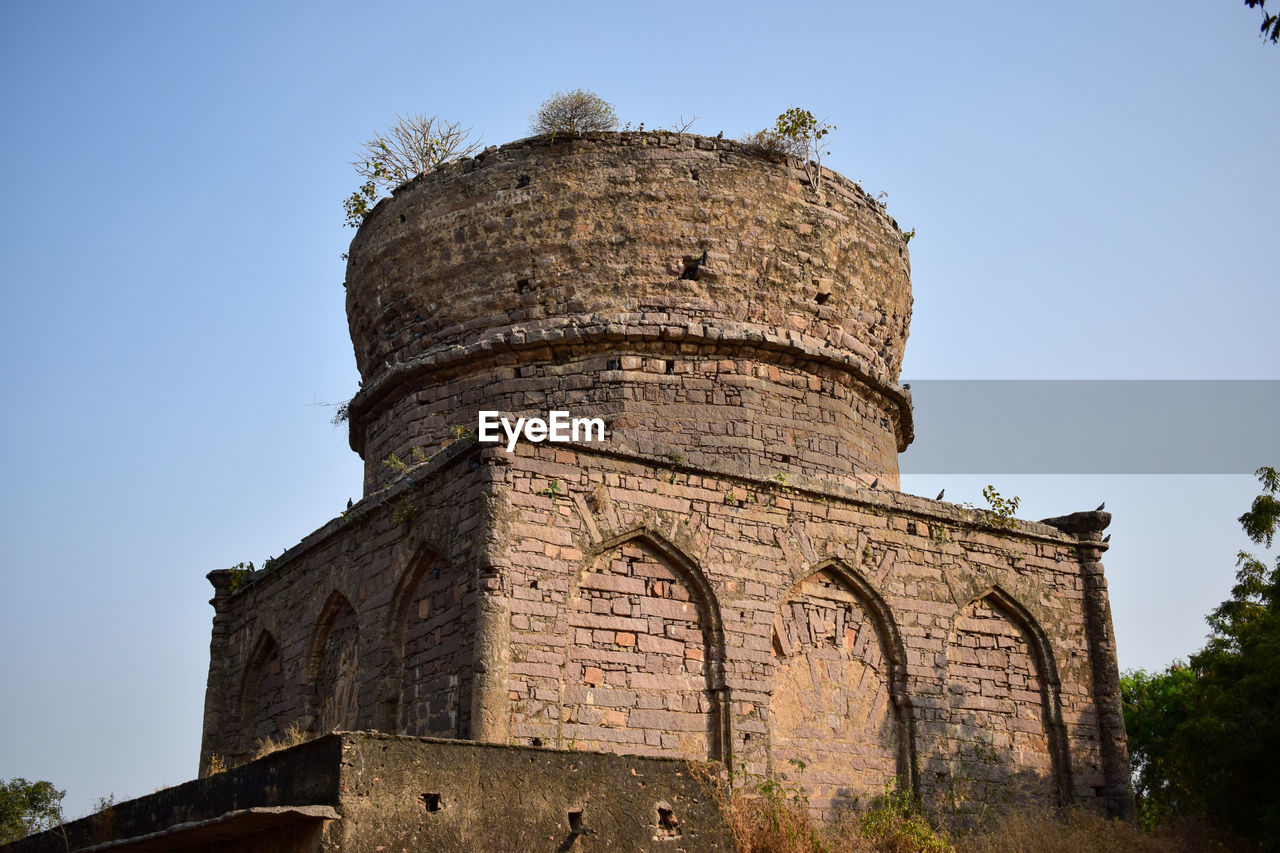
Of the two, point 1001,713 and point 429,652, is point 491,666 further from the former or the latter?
point 1001,713

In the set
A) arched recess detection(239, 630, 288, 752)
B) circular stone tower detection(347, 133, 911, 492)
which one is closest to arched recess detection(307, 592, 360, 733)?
arched recess detection(239, 630, 288, 752)

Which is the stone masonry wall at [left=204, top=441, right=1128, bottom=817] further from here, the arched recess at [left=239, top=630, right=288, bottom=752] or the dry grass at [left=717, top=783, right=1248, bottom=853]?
the dry grass at [left=717, top=783, right=1248, bottom=853]

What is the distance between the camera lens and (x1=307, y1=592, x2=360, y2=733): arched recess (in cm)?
1193

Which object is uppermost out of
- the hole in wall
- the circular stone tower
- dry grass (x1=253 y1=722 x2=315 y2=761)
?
the circular stone tower

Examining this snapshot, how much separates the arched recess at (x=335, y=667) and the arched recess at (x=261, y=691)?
86 cm

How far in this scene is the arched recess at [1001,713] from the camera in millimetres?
12320

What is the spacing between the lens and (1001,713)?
12.8 m

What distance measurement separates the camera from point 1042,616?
13.4 metres

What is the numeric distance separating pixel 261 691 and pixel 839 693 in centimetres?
626

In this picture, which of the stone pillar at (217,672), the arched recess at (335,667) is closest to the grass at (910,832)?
the arched recess at (335,667)

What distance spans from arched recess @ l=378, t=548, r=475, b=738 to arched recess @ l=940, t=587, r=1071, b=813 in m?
4.75

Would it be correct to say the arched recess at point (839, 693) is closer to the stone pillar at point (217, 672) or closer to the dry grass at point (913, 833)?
the dry grass at point (913, 833)

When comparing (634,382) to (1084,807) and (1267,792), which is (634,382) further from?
(1267,792)

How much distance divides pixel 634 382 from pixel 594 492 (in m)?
2.49
